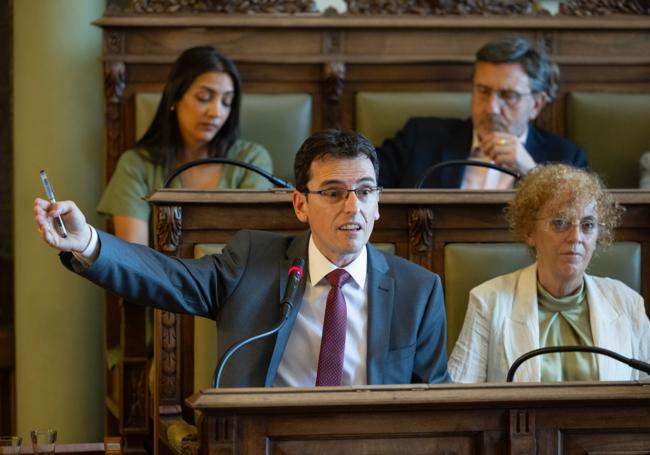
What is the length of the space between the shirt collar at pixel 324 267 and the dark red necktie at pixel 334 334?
0.04ft

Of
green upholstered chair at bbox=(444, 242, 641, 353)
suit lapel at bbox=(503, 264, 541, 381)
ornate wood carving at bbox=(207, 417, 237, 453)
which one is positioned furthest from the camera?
green upholstered chair at bbox=(444, 242, 641, 353)

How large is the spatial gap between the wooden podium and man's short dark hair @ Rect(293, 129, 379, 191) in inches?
24.5

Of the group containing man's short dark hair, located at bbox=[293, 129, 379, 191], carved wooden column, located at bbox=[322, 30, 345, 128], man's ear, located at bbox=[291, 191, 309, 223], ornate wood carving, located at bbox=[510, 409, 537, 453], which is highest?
carved wooden column, located at bbox=[322, 30, 345, 128]

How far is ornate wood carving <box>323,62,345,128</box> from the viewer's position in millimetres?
4055

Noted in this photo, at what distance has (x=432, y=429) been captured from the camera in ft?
6.84

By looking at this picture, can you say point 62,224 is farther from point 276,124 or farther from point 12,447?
point 276,124

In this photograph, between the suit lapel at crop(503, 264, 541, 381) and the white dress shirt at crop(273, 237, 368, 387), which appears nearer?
the white dress shirt at crop(273, 237, 368, 387)

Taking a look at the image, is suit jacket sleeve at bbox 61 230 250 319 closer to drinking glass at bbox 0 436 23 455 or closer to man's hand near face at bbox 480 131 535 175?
drinking glass at bbox 0 436 23 455

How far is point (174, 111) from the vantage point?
12.5 ft

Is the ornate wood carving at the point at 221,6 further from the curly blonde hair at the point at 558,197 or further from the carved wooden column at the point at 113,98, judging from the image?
the curly blonde hair at the point at 558,197

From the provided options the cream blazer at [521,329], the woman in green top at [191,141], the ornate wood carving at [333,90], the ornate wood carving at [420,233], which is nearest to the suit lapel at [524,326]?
the cream blazer at [521,329]

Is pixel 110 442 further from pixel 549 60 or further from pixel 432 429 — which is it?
pixel 549 60

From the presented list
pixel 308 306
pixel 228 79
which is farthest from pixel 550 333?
→ pixel 228 79

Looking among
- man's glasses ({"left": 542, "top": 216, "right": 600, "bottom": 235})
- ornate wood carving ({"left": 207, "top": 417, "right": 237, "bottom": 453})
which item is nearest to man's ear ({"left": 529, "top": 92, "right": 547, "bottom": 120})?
man's glasses ({"left": 542, "top": 216, "right": 600, "bottom": 235})
